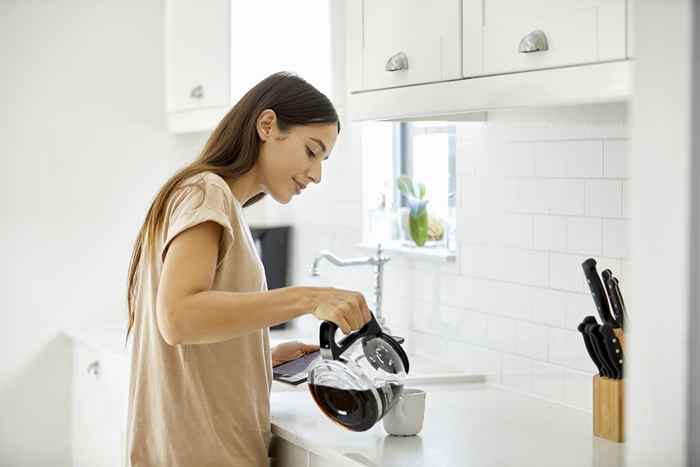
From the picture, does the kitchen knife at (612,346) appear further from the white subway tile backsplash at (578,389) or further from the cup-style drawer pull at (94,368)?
the cup-style drawer pull at (94,368)

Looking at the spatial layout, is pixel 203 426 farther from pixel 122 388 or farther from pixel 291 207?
pixel 291 207

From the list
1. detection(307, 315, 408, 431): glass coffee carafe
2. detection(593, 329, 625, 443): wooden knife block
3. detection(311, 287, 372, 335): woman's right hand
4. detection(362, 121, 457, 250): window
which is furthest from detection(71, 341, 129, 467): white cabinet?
detection(593, 329, 625, 443): wooden knife block

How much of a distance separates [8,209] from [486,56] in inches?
83.5

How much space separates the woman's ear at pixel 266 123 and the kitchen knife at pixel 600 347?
77 cm

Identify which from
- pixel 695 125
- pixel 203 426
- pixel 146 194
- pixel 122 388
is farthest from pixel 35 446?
pixel 695 125

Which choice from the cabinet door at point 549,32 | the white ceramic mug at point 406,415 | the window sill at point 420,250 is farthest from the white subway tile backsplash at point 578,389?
the cabinet door at point 549,32

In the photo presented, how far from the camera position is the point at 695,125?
3.31 feet

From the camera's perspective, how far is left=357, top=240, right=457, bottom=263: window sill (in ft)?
8.81

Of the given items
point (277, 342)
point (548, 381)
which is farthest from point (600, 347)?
point (277, 342)

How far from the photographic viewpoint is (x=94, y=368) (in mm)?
3152

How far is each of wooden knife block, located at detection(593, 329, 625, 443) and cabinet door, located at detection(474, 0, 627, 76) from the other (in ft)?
1.92

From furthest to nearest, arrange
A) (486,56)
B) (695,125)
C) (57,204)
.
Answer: (57,204), (486,56), (695,125)

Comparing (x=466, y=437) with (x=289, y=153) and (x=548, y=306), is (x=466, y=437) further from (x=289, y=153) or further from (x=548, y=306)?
(x=289, y=153)

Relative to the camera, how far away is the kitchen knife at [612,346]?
1852 millimetres
